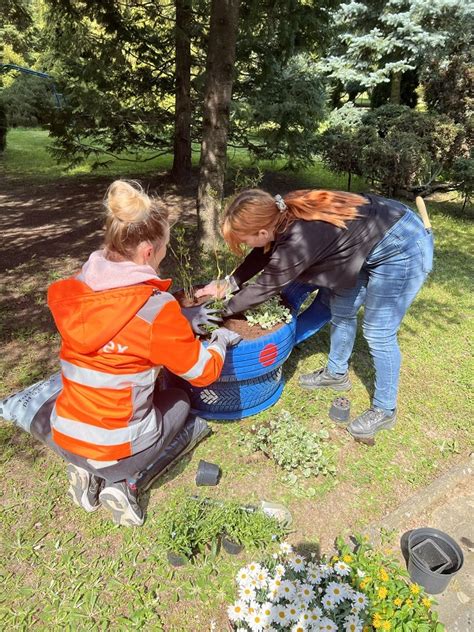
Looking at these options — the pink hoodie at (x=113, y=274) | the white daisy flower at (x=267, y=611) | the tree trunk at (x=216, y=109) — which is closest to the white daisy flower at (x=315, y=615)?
the white daisy flower at (x=267, y=611)

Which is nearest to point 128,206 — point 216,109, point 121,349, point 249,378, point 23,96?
point 121,349

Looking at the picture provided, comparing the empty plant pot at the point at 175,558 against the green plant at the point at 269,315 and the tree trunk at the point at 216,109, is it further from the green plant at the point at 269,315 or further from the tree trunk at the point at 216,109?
the tree trunk at the point at 216,109

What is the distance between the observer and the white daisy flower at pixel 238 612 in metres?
1.75

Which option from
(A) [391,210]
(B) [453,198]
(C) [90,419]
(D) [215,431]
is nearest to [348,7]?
(B) [453,198]

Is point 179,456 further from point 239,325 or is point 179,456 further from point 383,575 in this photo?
point 383,575

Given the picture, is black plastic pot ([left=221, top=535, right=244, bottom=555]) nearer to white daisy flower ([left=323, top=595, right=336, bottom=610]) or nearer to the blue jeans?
white daisy flower ([left=323, top=595, right=336, bottom=610])

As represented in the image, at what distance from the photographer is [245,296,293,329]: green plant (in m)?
2.86

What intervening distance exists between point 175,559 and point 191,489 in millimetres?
490

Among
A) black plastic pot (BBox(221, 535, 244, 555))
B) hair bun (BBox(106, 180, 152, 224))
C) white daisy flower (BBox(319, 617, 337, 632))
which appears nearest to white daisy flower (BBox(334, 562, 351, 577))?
white daisy flower (BBox(319, 617, 337, 632))

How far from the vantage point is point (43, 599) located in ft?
6.74

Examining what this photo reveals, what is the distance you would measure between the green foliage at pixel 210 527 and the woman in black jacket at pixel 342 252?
104 centimetres

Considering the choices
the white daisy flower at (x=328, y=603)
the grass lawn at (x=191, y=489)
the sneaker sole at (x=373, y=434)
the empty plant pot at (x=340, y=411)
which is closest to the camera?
the white daisy flower at (x=328, y=603)

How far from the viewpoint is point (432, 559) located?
2.20 metres

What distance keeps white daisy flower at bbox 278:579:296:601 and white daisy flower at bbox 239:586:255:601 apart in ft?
0.38
